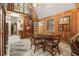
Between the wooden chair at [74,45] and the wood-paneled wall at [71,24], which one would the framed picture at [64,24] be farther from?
the wooden chair at [74,45]

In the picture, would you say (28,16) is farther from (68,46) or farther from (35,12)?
(68,46)

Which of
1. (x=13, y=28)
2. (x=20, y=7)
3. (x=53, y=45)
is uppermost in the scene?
(x=20, y=7)

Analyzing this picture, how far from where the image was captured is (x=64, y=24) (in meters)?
2.27

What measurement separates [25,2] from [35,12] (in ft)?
0.59

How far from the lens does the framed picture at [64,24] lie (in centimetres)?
225

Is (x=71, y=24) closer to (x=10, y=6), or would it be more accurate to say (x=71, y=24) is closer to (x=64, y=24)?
(x=64, y=24)

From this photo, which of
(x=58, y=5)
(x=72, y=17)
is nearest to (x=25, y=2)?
(x=58, y=5)

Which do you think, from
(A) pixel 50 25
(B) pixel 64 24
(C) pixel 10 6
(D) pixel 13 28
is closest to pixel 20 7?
(C) pixel 10 6

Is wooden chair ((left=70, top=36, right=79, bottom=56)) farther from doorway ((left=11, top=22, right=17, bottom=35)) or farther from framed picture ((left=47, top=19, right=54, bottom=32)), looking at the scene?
doorway ((left=11, top=22, right=17, bottom=35))

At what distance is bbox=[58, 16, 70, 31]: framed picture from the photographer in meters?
2.25

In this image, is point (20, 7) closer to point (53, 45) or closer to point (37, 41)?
point (37, 41)

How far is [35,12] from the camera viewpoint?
2309 millimetres

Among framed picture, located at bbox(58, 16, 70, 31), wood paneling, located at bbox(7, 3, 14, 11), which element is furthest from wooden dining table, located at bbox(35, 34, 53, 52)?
wood paneling, located at bbox(7, 3, 14, 11)

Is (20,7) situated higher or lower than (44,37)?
higher
